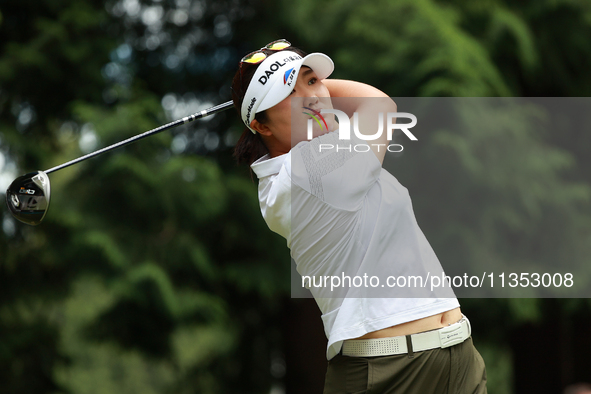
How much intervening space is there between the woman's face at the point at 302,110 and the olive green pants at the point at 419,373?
1.87ft

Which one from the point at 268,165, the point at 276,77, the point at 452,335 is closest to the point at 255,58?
the point at 276,77

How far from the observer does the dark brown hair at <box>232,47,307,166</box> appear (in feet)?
5.33

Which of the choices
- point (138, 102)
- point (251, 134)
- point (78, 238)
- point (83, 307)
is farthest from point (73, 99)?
point (251, 134)

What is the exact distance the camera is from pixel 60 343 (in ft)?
16.4

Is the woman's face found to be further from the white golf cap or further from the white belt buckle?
the white belt buckle

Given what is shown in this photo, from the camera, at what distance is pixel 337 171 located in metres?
1.47

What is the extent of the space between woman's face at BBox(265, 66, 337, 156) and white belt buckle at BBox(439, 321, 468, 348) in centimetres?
56

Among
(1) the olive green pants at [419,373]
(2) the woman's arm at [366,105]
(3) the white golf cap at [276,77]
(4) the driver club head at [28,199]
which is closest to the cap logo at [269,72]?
(3) the white golf cap at [276,77]

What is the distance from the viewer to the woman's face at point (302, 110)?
5.14 ft

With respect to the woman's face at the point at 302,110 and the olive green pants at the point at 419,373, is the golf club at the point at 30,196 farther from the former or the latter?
the olive green pants at the point at 419,373

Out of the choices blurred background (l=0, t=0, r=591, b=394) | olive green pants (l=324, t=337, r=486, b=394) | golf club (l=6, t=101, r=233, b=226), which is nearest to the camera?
olive green pants (l=324, t=337, r=486, b=394)

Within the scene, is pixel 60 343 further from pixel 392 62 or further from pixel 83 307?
pixel 392 62

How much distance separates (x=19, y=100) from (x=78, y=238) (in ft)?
4.27

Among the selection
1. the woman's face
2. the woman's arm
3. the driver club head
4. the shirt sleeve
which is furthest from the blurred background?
the shirt sleeve
